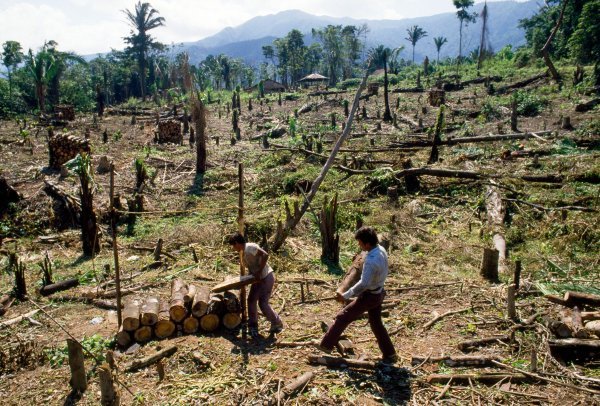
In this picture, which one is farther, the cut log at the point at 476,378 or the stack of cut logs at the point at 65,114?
the stack of cut logs at the point at 65,114

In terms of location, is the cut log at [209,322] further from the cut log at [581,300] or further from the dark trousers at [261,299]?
the cut log at [581,300]

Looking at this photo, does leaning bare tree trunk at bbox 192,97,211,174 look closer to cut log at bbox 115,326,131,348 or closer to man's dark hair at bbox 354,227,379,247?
cut log at bbox 115,326,131,348

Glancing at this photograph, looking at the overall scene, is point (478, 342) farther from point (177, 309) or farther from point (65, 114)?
point (65, 114)

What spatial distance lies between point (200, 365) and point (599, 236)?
7507 mm

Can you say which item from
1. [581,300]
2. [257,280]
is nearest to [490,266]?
[581,300]

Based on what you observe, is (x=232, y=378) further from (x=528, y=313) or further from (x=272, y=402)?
(x=528, y=313)

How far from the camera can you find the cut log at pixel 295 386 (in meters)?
4.42

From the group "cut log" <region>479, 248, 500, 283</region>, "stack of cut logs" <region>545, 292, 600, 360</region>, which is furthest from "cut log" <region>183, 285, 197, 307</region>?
"cut log" <region>479, 248, 500, 283</region>

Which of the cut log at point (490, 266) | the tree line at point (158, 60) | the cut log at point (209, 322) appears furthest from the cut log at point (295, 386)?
the tree line at point (158, 60)

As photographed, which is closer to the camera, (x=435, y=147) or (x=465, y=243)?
(x=465, y=243)

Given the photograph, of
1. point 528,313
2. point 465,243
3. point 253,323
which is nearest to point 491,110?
point 465,243

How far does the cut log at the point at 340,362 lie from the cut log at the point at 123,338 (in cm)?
234

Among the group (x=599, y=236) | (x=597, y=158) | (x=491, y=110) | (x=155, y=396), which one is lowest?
(x=155, y=396)

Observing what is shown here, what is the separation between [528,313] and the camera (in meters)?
5.83
